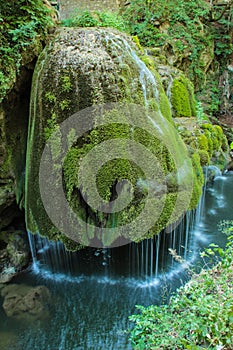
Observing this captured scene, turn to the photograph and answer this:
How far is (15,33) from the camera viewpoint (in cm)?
412

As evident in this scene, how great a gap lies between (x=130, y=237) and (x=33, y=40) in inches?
139

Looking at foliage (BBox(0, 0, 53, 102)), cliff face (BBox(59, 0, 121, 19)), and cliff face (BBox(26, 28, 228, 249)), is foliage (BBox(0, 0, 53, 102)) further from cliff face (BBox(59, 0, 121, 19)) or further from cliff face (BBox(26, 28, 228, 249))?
cliff face (BBox(59, 0, 121, 19))

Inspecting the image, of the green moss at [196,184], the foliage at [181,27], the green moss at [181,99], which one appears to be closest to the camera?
the green moss at [196,184]

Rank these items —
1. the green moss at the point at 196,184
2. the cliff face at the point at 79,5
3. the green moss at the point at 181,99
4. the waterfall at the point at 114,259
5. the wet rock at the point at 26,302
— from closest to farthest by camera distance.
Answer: the wet rock at the point at 26,302, the green moss at the point at 196,184, the waterfall at the point at 114,259, the green moss at the point at 181,99, the cliff face at the point at 79,5

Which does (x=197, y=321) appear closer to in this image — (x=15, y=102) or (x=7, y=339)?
(x=7, y=339)

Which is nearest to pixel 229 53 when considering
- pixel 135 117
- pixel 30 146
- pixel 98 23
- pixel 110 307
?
pixel 98 23

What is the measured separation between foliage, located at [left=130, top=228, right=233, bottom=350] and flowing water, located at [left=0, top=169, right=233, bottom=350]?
4.07 ft

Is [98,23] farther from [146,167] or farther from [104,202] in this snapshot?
[104,202]

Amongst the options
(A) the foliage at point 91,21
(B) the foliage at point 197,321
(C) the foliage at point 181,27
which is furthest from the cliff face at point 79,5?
(B) the foliage at point 197,321

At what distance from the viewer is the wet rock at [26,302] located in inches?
173

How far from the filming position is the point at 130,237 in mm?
4184

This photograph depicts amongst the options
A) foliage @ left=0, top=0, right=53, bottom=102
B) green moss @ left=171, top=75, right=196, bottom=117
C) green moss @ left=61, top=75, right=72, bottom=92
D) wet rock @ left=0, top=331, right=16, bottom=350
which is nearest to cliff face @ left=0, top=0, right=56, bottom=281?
foliage @ left=0, top=0, right=53, bottom=102

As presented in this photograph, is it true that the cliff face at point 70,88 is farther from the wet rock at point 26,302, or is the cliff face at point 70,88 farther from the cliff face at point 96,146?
the wet rock at point 26,302

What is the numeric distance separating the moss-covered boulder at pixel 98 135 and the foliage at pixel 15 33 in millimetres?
327
